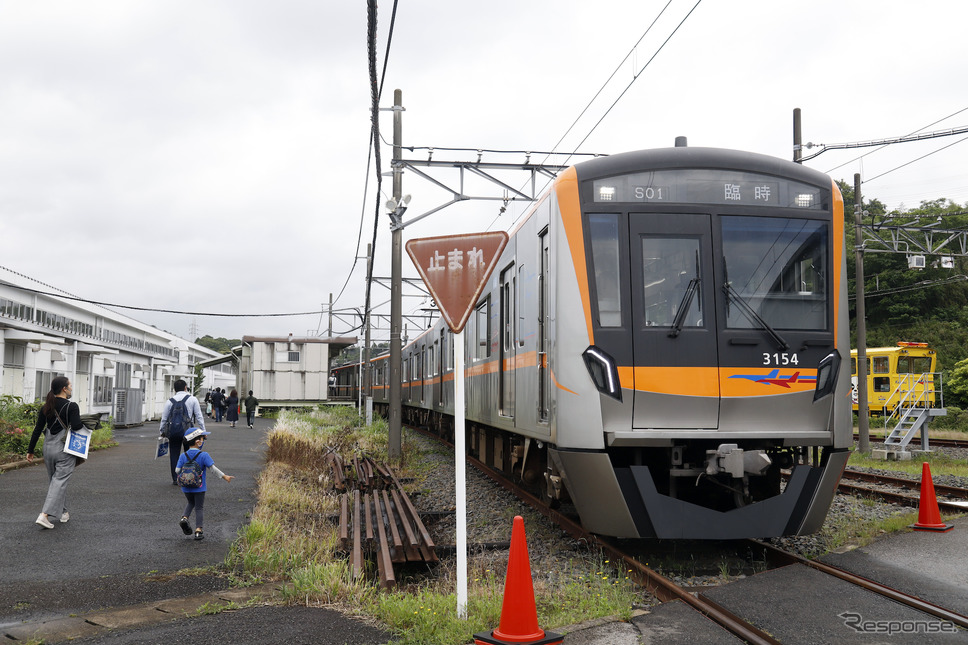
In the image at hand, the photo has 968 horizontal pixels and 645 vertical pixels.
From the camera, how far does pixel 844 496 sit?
407 inches

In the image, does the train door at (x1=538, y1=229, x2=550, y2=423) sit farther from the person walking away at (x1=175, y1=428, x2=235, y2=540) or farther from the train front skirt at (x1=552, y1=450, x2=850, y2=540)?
the person walking away at (x1=175, y1=428, x2=235, y2=540)

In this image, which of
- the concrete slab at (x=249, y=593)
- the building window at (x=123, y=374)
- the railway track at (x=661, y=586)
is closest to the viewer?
the railway track at (x=661, y=586)

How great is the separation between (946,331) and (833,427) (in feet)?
139

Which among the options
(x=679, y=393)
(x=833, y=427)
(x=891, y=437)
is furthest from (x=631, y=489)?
(x=891, y=437)

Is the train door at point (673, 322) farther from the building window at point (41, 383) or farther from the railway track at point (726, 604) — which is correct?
the building window at point (41, 383)

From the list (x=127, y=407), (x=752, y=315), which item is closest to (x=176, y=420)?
(x=752, y=315)

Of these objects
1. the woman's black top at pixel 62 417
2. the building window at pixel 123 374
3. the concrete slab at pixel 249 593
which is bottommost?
the concrete slab at pixel 249 593

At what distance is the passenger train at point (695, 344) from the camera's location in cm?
613

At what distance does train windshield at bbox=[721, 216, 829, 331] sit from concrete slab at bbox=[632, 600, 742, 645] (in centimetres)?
241

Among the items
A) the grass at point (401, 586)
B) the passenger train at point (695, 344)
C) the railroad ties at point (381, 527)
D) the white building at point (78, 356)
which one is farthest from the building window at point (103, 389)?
the passenger train at point (695, 344)

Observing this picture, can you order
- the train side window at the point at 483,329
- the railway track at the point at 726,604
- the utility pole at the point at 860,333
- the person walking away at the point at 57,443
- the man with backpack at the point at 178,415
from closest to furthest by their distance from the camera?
the railway track at the point at 726,604 < the person walking away at the point at 57,443 < the train side window at the point at 483,329 < the man with backpack at the point at 178,415 < the utility pole at the point at 860,333

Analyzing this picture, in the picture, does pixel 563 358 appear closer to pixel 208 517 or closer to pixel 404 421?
pixel 208 517

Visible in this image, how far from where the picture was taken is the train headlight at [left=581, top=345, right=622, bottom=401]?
20.2 ft

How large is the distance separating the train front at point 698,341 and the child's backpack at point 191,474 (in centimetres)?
369
